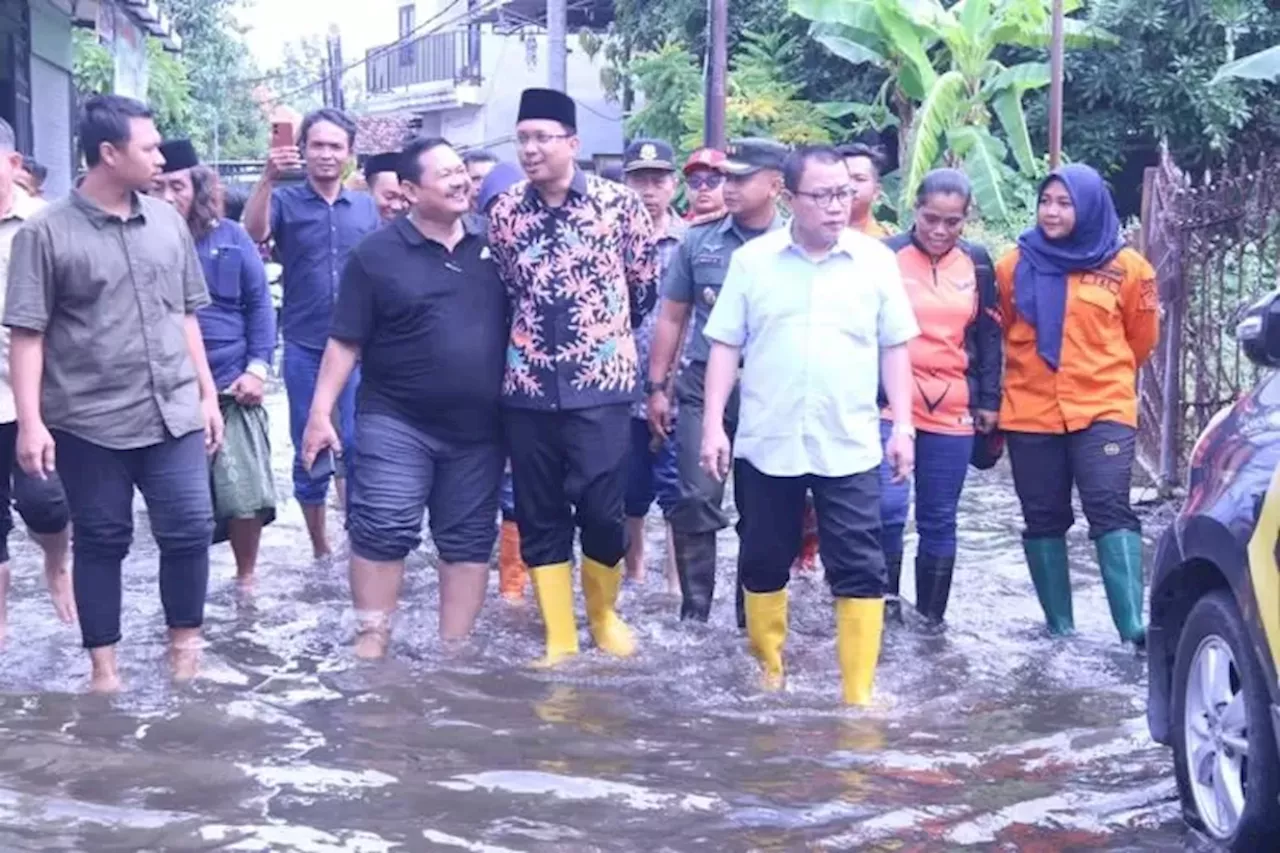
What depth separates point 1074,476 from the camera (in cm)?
726

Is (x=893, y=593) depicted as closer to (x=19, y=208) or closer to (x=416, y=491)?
(x=416, y=491)

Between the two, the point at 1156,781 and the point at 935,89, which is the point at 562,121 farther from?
the point at 935,89

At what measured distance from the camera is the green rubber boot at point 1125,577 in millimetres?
7086

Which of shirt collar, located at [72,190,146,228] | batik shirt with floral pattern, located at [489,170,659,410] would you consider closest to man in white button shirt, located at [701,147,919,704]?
batik shirt with floral pattern, located at [489,170,659,410]

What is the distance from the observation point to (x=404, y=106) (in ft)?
151

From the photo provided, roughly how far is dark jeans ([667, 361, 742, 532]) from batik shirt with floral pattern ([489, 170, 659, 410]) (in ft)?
2.09

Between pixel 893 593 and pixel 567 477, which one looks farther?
pixel 893 593

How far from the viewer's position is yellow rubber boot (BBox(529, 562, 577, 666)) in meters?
6.85

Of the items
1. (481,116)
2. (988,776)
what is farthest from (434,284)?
(481,116)

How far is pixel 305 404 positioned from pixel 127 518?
2.45 m

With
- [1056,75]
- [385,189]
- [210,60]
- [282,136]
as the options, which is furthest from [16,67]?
[210,60]

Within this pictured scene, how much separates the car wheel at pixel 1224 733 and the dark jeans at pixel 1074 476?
2180 mm

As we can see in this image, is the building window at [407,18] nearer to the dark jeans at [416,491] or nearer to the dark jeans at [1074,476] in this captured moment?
the dark jeans at [1074,476]

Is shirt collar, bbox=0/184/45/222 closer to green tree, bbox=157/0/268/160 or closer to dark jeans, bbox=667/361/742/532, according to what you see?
dark jeans, bbox=667/361/742/532
